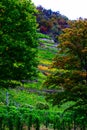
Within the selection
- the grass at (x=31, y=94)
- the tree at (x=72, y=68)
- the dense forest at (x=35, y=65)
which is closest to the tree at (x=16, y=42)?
the dense forest at (x=35, y=65)

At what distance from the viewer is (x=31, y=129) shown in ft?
114

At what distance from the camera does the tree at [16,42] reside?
3647cm

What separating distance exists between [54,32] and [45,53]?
158 ft

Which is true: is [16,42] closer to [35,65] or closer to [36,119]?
[35,65]

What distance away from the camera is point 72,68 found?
Answer: 33.9m

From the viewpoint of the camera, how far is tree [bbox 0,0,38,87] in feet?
120

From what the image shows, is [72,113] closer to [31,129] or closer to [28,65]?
[31,129]

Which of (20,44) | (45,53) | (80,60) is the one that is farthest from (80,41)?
(45,53)

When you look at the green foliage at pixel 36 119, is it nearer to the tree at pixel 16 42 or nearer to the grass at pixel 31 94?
the tree at pixel 16 42

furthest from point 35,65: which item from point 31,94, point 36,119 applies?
point 31,94

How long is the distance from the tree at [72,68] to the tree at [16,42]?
11.6ft

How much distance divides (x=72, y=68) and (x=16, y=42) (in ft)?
18.8

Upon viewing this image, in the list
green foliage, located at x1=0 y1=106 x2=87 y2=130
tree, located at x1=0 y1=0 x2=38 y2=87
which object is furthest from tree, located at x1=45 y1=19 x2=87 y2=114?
tree, located at x1=0 y1=0 x2=38 y2=87

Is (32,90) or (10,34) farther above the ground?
(10,34)
